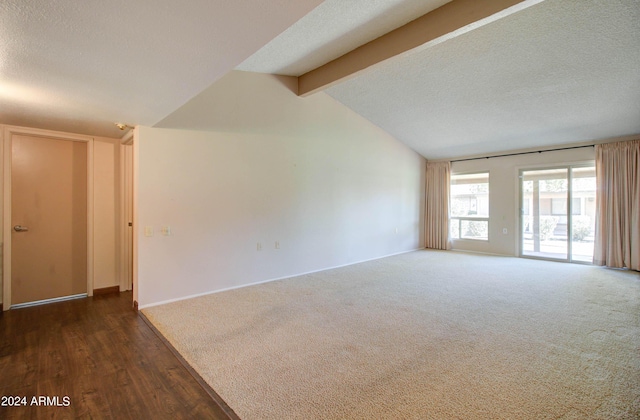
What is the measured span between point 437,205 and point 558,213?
2.59 metres

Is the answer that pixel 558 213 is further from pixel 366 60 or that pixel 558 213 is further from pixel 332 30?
pixel 332 30

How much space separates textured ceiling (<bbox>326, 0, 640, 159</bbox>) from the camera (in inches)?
125

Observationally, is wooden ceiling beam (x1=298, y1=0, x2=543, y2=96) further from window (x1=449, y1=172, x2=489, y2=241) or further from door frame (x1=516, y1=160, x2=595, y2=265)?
→ window (x1=449, y1=172, x2=489, y2=241)

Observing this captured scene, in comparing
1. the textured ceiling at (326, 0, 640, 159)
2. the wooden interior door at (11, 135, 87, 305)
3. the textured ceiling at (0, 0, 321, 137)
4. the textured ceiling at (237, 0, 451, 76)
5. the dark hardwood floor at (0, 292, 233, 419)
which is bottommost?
the dark hardwood floor at (0, 292, 233, 419)

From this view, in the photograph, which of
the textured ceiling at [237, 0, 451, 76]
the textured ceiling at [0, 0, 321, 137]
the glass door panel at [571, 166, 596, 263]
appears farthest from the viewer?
the glass door panel at [571, 166, 596, 263]

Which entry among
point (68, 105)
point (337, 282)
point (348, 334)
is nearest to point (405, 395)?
point (348, 334)

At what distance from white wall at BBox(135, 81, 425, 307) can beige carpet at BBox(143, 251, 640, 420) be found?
19.6 inches

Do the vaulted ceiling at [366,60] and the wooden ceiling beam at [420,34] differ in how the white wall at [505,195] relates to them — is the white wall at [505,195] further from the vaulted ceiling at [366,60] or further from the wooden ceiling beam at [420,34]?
the wooden ceiling beam at [420,34]

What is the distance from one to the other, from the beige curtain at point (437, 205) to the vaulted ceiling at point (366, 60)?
1426 millimetres

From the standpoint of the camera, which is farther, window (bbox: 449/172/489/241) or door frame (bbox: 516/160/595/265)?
window (bbox: 449/172/489/241)

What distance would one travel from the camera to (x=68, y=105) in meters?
2.71

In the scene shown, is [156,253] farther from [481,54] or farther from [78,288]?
[481,54]

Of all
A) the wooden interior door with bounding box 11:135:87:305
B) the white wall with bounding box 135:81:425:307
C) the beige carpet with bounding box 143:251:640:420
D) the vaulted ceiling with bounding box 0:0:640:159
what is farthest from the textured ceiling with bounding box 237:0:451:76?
the beige carpet with bounding box 143:251:640:420

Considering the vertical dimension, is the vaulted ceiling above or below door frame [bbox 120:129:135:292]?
above
